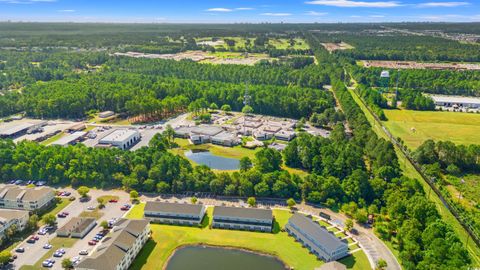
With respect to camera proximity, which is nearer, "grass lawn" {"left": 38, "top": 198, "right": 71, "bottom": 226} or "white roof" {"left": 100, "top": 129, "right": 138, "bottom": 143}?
"grass lawn" {"left": 38, "top": 198, "right": 71, "bottom": 226}

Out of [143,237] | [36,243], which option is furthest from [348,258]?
[36,243]

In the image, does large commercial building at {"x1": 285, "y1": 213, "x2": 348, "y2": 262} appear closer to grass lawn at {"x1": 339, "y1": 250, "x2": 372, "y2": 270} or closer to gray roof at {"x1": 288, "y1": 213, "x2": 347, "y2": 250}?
gray roof at {"x1": 288, "y1": 213, "x2": 347, "y2": 250}

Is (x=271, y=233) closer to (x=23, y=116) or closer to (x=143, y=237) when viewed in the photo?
(x=143, y=237)

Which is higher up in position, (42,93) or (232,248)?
(42,93)

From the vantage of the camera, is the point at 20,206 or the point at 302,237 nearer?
the point at 302,237

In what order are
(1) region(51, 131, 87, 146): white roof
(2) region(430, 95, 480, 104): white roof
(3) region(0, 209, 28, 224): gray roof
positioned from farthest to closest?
(2) region(430, 95, 480, 104): white roof < (1) region(51, 131, 87, 146): white roof < (3) region(0, 209, 28, 224): gray roof

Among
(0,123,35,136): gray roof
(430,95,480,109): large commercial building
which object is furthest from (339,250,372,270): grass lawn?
(430,95,480,109): large commercial building

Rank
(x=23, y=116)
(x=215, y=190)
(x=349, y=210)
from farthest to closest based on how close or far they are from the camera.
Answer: (x=23, y=116) → (x=215, y=190) → (x=349, y=210)
